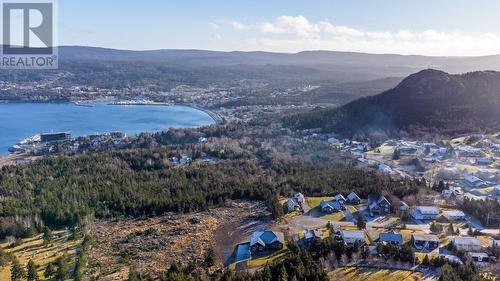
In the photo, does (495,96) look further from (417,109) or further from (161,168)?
(161,168)

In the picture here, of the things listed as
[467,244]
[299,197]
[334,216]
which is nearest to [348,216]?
[334,216]

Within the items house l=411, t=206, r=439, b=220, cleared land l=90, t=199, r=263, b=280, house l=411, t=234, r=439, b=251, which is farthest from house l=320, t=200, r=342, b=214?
house l=411, t=234, r=439, b=251

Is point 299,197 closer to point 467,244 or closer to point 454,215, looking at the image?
point 454,215

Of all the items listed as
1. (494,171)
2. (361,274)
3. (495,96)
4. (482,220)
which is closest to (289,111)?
(495,96)

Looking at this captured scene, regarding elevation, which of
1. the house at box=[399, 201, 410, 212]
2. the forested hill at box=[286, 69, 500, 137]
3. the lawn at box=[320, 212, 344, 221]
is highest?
the forested hill at box=[286, 69, 500, 137]

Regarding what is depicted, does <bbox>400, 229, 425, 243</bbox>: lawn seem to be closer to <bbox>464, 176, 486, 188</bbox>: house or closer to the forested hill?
<bbox>464, 176, 486, 188</bbox>: house

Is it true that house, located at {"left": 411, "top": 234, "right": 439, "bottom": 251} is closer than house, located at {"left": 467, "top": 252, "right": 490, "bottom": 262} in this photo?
No
